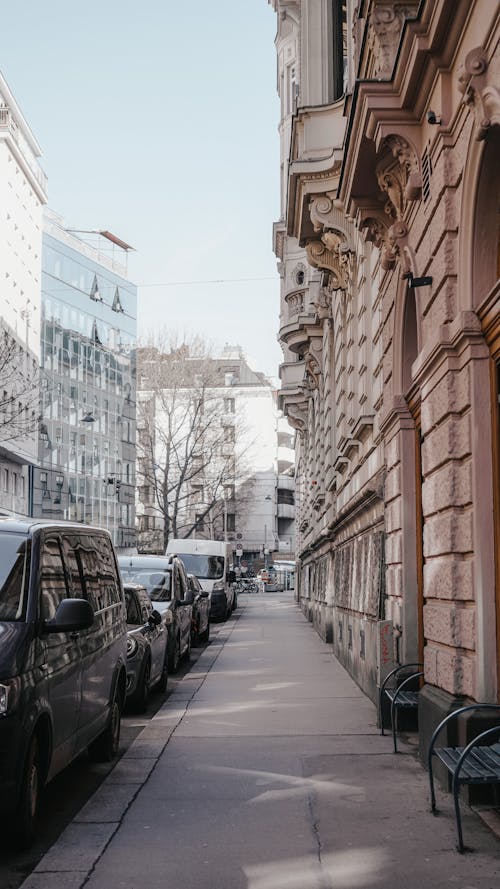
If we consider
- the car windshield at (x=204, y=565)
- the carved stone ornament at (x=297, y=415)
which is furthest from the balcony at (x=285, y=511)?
the car windshield at (x=204, y=565)

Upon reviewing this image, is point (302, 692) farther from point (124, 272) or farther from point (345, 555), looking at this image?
point (124, 272)

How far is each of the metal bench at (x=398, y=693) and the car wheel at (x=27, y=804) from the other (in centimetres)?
377

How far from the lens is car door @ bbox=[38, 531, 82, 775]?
22.8ft

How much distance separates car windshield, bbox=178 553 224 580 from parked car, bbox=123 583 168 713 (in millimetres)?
21107

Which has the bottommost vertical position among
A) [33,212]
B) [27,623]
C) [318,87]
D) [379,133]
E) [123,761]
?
[123,761]

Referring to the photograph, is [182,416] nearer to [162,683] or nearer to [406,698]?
[162,683]

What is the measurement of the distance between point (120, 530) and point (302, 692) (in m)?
67.9

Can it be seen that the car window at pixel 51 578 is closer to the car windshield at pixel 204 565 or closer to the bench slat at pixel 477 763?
the bench slat at pixel 477 763

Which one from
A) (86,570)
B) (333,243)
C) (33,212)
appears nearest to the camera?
(86,570)

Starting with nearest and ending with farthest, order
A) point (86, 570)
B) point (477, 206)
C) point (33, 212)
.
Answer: point (477, 206)
point (86, 570)
point (33, 212)

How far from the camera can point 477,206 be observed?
25.5 ft

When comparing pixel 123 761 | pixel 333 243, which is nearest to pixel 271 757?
pixel 123 761

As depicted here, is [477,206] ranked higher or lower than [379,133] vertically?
lower

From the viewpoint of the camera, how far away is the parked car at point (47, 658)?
620cm
